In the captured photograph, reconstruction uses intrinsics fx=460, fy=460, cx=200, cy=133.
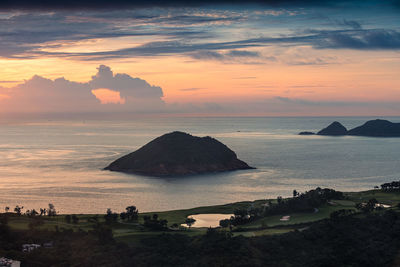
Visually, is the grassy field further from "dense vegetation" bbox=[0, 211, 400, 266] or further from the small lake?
"dense vegetation" bbox=[0, 211, 400, 266]

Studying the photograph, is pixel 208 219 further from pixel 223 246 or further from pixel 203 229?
pixel 223 246

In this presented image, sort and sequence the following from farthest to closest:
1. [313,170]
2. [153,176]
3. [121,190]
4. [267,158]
Answer: [267,158] < [313,170] < [153,176] < [121,190]

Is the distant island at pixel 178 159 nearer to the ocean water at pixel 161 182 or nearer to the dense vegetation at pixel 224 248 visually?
the ocean water at pixel 161 182

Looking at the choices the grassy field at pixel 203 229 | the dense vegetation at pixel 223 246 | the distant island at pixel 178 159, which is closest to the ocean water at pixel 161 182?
the distant island at pixel 178 159

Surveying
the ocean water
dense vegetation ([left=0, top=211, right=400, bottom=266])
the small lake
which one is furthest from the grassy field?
the ocean water

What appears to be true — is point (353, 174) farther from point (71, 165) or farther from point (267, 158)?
point (71, 165)

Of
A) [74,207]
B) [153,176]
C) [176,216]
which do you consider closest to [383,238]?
[176,216]
